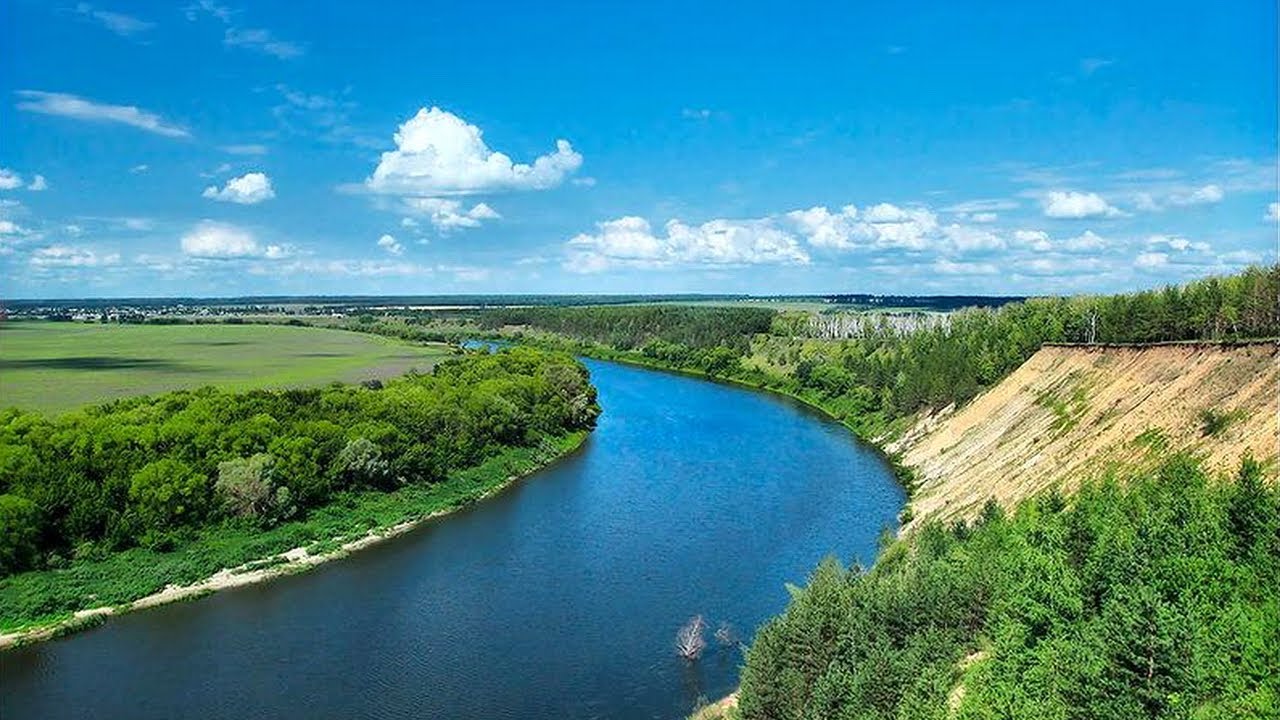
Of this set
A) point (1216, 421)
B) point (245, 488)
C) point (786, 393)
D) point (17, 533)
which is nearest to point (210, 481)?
point (245, 488)

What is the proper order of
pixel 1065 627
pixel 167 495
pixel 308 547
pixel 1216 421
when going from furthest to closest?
pixel 308 547, pixel 167 495, pixel 1216 421, pixel 1065 627

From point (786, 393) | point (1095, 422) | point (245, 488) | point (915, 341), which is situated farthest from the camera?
point (786, 393)

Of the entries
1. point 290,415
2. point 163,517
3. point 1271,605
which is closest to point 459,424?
point 290,415

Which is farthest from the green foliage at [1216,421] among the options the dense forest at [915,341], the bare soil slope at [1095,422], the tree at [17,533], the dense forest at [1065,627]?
the tree at [17,533]

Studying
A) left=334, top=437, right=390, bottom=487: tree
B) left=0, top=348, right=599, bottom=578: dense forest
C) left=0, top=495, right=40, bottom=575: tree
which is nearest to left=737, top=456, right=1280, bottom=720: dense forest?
left=0, top=348, right=599, bottom=578: dense forest

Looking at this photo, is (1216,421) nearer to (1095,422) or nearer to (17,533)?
(1095,422)

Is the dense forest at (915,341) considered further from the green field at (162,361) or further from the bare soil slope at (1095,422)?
the green field at (162,361)
